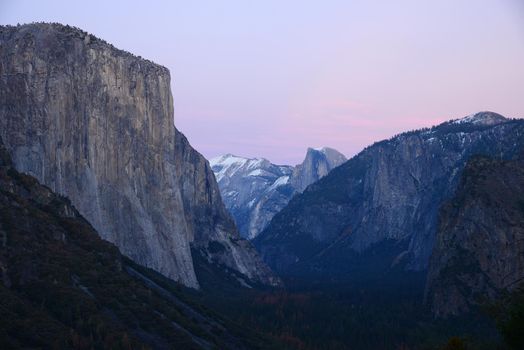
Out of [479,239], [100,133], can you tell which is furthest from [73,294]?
[479,239]

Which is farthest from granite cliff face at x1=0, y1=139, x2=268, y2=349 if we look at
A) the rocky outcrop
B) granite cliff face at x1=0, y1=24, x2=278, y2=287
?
the rocky outcrop

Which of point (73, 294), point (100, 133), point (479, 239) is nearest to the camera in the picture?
point (73, 294)

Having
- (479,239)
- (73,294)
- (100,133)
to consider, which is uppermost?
(100,133)

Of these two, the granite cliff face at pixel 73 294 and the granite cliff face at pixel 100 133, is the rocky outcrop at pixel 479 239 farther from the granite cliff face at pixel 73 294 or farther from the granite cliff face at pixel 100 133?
the granite cliff face at pixel 73 294

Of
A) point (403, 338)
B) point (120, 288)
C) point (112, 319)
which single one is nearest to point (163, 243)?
point (403, 338)

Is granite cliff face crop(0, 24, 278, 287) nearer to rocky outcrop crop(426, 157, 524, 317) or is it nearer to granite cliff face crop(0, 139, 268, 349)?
granite cliff face crop(0, 139, 268, 349)

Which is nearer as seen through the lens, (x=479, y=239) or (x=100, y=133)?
(x=100, y=133)

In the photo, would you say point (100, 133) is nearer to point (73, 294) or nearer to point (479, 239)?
point (73, 294)

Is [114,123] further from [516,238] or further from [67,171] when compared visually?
[516,238]
